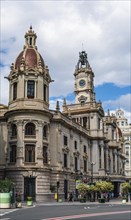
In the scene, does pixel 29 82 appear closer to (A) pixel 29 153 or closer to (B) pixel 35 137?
(B) pixel 35 137

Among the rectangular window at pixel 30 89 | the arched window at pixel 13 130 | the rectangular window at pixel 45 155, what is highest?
the rectangular window at pixel 30 89

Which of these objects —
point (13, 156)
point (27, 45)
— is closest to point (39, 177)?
point (13, 156)

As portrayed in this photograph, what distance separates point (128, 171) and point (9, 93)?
10105 cm

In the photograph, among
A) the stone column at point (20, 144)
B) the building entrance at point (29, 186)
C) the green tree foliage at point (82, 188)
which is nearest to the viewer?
the building entrance at point (29, 186)

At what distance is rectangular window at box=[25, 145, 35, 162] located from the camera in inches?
2237

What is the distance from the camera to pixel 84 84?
91.9 meters

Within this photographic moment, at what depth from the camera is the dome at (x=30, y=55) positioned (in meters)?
60.8

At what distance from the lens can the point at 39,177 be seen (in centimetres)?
5609

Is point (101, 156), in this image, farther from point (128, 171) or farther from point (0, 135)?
point (128, 171)

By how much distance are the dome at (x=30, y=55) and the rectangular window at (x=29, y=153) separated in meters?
13.1

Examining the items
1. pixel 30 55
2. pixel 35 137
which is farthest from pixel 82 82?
pixel 35 137

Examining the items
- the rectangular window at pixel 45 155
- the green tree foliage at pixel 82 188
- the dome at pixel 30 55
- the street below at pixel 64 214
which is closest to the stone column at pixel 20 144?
the rectangular window at pixel 45 155

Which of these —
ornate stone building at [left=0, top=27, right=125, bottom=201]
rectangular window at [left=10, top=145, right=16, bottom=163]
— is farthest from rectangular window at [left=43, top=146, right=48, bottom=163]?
rectangular window at [left=10, top=145, right=16, bottom=163]

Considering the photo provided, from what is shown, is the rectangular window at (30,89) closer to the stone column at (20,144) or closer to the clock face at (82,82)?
the stone column at (20,144)
